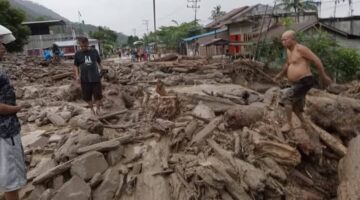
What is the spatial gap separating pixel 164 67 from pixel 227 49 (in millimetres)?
12670

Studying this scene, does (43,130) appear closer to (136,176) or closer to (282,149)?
(136,176)

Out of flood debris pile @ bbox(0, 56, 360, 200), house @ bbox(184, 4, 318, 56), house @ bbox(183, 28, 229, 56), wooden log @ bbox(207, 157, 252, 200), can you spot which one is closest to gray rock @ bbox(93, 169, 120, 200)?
flood debris pile @ bbox(0, 56, 360, 200)

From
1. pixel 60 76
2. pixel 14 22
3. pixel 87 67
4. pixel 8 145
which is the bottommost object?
pixel 60 76

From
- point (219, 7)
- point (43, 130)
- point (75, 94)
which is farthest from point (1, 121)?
point (219, 7)

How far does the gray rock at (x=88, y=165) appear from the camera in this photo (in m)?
4.17

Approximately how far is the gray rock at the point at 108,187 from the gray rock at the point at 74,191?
0.12 m

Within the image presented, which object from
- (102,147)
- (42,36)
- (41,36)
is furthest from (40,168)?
(42,36)

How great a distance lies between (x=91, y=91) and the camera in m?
6.76

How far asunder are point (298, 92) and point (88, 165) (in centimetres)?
317

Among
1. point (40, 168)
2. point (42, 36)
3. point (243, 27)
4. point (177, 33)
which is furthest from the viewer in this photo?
point (177, 33)

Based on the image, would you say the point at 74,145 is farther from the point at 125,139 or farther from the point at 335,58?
the point at 335,58

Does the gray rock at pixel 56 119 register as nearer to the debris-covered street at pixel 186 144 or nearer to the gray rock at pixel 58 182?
the debris-covered street at pixel 186 144

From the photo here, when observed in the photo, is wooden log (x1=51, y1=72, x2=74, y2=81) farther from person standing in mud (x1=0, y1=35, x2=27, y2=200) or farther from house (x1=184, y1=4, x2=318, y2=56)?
person standing in mud (x1=0, y1=35, x2=27, y2=200)

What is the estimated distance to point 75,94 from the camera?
31.3ft
